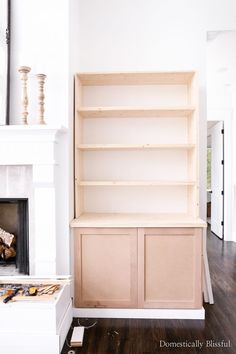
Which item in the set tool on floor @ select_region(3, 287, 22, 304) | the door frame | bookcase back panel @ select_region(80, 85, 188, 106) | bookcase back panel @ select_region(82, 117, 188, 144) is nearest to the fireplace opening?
tool on floor @ select_region(3, 287, 22, 304)

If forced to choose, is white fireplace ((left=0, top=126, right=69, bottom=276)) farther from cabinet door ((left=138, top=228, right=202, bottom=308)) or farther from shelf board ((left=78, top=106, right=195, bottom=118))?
cabinet door ((left=138, top=228, right=202, bottom=308))

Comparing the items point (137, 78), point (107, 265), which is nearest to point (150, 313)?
point (107, 265)

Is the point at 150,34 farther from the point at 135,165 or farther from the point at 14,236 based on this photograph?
the point at 14,236

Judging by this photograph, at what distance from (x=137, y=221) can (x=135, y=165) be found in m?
0.68

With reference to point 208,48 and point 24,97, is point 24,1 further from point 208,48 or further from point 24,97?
point 208,48

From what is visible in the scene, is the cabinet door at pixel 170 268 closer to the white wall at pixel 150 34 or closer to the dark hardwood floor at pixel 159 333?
the dark hardwood floor at pixel 159 333

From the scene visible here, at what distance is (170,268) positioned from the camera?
237 centimetres

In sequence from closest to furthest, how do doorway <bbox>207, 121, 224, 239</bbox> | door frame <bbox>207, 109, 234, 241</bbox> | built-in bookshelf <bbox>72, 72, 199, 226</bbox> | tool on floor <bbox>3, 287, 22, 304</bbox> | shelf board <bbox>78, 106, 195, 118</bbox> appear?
tool on floor <bbox>3, 287, 22, 304</bbox> < shelf board <bbox>78, 106, 195, 118</bbox> < built-in bookshelf <bbox>72, 72, 199, 226</bbox> < door frame <bbox>207, 109, 234, 241</bbox> < doorway <bbox>207, 121, 224, 239</bbox>

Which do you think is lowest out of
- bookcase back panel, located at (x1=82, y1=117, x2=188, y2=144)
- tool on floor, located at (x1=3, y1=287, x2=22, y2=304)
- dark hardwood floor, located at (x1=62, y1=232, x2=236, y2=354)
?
dark hardwood floor, located at (x1=62, y1=232, x2=236, y2=354)

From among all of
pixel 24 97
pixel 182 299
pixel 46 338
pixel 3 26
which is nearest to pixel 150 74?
pixel 24 97

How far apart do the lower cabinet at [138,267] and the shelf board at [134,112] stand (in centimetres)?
106

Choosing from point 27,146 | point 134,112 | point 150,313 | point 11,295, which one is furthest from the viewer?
point 134,112

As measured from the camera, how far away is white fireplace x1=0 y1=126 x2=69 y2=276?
6.99ft

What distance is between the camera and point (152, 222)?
235cm
